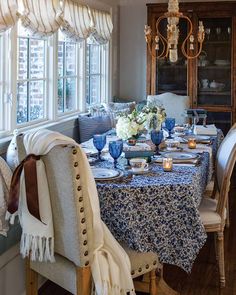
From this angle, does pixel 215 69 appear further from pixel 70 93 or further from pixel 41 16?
pixel 41 16

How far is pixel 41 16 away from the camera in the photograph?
3852mm

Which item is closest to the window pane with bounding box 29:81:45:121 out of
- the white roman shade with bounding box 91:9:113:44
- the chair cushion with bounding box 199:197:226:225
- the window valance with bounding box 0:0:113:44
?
the window valance with bounding box 0:0:113:44

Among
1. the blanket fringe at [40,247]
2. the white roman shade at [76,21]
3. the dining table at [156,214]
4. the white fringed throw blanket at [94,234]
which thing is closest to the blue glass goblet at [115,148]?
the dining table at [156,214]

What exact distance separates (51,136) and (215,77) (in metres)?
4.26

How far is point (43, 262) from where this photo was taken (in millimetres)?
2434

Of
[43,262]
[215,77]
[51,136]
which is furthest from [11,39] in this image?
[215,77]

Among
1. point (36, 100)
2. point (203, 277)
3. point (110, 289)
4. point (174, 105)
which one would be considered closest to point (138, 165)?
point (110, 289)

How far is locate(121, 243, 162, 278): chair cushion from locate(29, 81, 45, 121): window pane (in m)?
2.07

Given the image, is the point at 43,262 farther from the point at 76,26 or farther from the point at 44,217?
the point at 76,26

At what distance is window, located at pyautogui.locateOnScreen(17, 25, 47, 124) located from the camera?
4.01 metres

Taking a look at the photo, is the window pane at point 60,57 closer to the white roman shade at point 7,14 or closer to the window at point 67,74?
the window at point 67,74

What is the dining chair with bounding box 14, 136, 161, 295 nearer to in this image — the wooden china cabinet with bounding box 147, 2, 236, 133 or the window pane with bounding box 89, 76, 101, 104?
the window pane with bounding box 89, 76, 101, 104

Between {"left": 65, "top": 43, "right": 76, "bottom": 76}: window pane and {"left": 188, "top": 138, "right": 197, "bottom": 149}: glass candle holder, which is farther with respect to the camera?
{"left": 65, "top": 43, "right": 76, "bottom": 76}: window pane

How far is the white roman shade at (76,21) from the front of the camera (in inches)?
177
